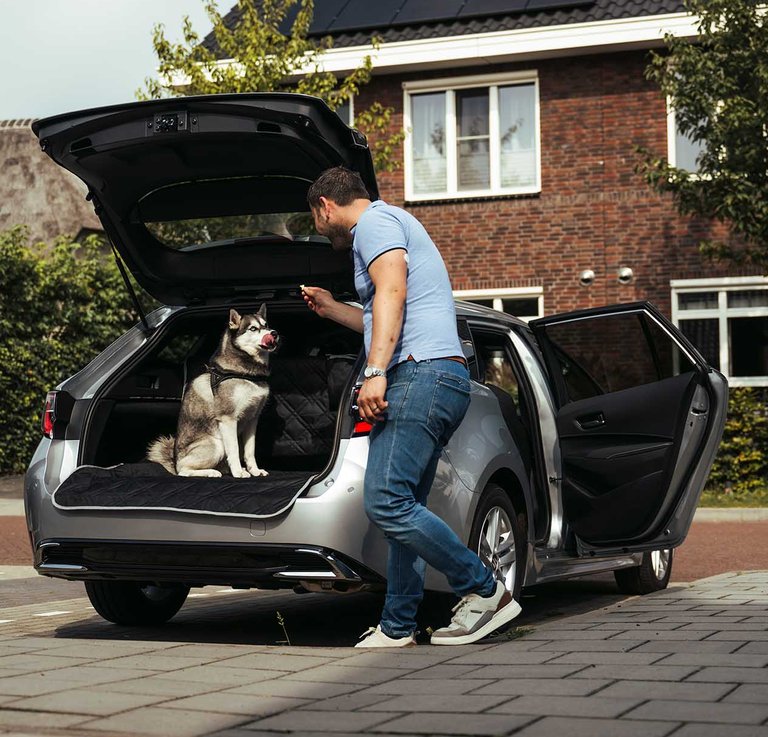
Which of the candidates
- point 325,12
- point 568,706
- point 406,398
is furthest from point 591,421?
point 325,12

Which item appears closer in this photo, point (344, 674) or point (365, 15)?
point (344, 674)

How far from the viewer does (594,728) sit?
3930 millimetres

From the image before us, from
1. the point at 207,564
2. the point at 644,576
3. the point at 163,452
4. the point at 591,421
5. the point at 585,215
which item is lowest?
the point at 644,576

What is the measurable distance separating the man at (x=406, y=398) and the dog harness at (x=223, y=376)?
1202mm

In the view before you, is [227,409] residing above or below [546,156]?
below

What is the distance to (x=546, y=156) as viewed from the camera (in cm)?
2159

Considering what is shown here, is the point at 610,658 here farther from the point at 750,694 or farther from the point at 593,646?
the point at 750,694

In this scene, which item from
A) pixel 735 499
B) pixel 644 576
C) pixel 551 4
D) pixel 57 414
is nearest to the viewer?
pixel 57 414

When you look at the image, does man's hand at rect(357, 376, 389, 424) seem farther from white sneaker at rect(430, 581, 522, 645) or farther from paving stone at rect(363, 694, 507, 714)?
paving stone at rect(363, 694, 507, 714)

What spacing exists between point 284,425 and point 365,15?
16490 mm

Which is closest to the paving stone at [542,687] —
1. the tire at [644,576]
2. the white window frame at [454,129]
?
the tire at [644,576]

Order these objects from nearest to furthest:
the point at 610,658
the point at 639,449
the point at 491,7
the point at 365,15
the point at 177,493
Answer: the point at 610,658
the point at 177,493
the point at 639,449
the point at 491,7
the point at 365,15

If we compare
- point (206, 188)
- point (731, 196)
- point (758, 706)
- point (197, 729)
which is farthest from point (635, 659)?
point (731, 196)

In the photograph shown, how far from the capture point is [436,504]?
575 cm
